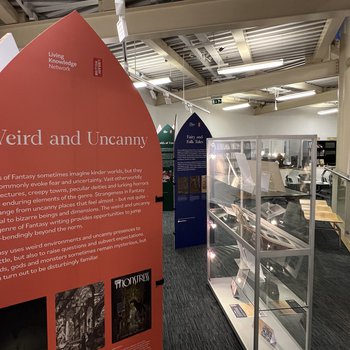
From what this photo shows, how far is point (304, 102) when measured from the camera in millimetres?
9688

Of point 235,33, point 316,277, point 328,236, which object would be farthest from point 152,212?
point 328,236

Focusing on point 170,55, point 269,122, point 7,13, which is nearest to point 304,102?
point 269,122

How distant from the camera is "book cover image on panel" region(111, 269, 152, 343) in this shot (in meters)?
1.32

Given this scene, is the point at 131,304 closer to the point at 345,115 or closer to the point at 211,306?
the point at 211,306

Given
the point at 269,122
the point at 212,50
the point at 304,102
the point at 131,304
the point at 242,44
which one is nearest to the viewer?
the point at 131,304

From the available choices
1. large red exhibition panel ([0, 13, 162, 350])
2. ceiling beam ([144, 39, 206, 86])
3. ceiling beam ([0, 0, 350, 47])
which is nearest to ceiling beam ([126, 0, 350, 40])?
ceiling beam ([0, 0, 350, 47])

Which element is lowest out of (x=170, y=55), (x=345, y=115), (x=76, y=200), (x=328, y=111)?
(x=76, y=200)

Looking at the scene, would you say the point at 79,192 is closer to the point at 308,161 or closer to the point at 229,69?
the point at 308,161

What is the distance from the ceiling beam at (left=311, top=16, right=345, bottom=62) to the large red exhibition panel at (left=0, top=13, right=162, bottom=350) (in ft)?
11.6

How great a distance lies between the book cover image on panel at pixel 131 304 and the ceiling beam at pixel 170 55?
4.10 m

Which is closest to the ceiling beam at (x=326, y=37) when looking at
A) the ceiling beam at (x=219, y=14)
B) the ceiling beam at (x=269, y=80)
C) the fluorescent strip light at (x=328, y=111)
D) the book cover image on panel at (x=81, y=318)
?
the ceiling beam at (x=269, y=80)

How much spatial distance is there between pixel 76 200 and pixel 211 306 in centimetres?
243

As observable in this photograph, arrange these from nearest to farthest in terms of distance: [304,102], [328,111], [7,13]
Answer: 1. [7,13]
2. [304,102]
3. [328,111]

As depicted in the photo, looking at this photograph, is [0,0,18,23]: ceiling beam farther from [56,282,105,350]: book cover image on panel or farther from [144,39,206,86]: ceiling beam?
[56,282,105,350]: book cover image on panel
